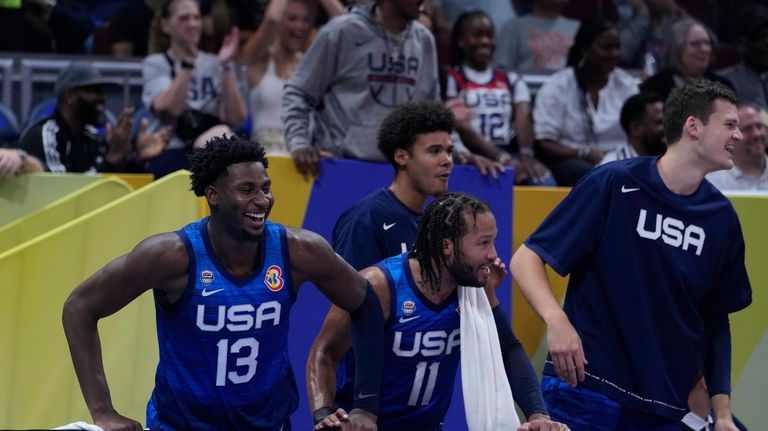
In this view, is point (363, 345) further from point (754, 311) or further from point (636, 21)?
point (636, 21)

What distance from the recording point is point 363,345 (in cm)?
477

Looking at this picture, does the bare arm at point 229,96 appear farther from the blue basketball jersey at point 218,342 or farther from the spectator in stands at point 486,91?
the blue basketball jersey at point 218,342

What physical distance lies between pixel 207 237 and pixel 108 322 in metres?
1.58

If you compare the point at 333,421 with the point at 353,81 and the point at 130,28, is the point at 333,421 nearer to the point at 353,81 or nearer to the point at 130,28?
the point at 353,81

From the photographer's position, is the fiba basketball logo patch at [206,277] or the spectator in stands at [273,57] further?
the spectator in stands at [273,57]

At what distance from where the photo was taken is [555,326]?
5020 mm

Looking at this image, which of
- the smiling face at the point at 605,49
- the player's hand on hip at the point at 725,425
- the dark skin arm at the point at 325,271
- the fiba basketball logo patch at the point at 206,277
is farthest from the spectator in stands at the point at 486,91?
the fiba basketball logo patch at the point at 206,277

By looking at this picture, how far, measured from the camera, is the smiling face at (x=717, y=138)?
5.28 metres

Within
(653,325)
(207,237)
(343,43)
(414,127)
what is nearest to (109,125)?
(343,43)

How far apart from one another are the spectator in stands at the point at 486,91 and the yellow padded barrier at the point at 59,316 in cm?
250

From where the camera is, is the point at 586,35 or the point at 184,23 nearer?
the point at 184,23

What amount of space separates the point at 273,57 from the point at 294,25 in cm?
25

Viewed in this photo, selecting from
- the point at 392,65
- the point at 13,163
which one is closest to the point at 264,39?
the point at 392,65

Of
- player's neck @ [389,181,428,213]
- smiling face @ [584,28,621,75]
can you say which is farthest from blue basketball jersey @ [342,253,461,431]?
smiling face @ [584,28,621,75]
